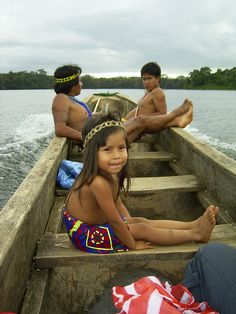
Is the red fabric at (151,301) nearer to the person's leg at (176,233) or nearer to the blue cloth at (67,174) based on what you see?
the person's leg at (176,233)

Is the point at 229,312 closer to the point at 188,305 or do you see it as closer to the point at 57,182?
the point at 188,305

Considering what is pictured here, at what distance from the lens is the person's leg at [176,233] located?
234cm

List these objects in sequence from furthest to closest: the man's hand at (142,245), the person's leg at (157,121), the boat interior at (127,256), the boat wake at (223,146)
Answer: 1. the boat wake at (223,146)
2. the person's leg at (157,121)
3. the man's hand at (142,245)
4. the boat interior at (127,256)

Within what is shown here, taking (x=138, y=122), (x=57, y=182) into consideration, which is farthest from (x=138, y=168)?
(x=57, y=182)

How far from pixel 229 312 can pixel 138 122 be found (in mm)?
3603

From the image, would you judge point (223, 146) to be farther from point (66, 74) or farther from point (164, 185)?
point (164, 185)

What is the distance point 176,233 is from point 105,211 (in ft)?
1.67

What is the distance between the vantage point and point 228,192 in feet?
9.66

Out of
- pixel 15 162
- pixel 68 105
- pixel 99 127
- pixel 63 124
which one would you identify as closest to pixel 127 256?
pixel 99 127

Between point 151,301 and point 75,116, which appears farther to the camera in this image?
point 75,116

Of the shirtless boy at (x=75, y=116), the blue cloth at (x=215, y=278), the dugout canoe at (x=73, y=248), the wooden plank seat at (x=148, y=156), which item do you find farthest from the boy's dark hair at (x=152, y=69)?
the blue cloth at (x=215, y=278)

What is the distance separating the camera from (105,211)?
2.20 metres

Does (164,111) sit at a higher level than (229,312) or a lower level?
higher

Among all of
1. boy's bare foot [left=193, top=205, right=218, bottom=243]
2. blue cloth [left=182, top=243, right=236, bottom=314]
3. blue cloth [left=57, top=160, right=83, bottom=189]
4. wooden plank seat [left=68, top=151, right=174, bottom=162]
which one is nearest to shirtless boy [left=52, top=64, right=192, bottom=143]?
wooden plank seat [left=68, top=151, right=174, bottom=162]
